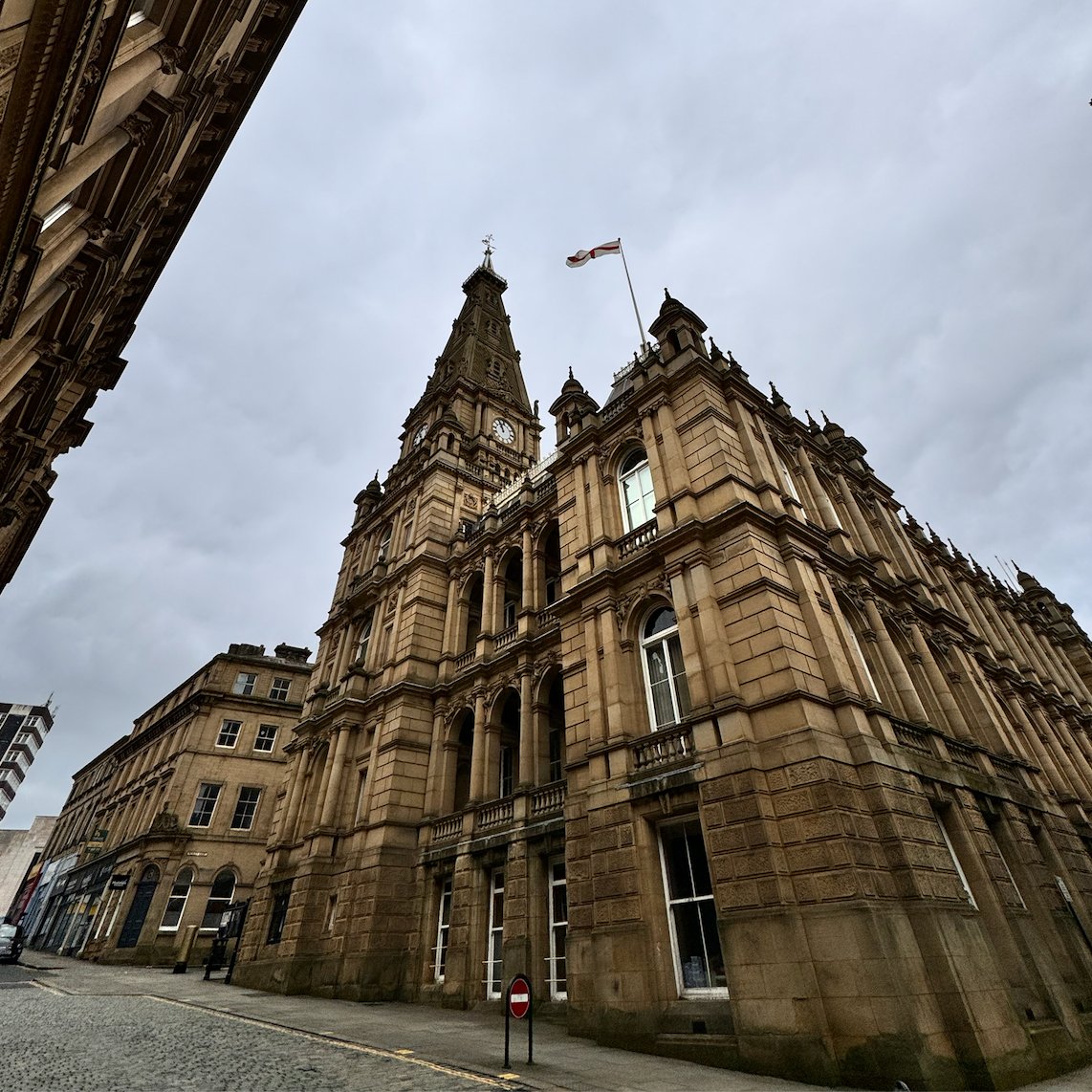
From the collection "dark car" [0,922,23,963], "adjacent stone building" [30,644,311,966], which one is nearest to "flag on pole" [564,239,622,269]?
"adjacent stone building" [30,644,311,966]

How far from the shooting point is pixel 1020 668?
2547cm

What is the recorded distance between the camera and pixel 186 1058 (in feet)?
29.2

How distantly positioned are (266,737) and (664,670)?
35431 millimetres

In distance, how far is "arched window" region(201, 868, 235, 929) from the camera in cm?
3494

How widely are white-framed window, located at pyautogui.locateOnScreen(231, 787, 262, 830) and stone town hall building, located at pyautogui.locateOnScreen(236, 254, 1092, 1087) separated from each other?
1497cm

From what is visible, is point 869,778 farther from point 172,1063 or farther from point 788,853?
point 172,1063

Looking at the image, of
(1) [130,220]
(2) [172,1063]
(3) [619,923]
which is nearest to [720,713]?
(3) [619,923]

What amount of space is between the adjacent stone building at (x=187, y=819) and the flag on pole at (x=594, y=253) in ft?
109

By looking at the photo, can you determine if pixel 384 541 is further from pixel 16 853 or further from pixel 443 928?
pixel 16 853

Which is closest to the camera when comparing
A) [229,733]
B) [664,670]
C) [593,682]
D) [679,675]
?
[679,675]

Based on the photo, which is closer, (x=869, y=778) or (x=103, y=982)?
(x=869, y=778)

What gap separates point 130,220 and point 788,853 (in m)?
18.7

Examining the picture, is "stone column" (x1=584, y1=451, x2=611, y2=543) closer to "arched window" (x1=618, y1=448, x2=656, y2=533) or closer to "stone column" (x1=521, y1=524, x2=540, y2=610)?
"arched window" (x1=618, y1=448, x2=656, y2=533)

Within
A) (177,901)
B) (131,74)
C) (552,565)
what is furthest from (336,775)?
(131,74)
